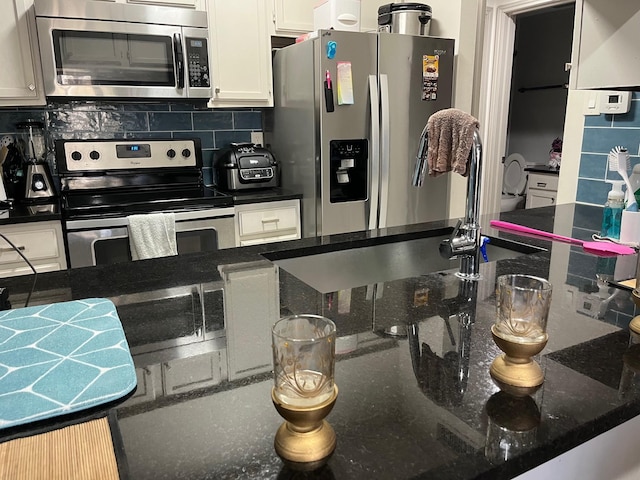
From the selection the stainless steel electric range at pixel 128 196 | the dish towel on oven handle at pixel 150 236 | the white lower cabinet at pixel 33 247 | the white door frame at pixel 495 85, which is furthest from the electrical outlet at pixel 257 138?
the white door frame at pixel 495 85

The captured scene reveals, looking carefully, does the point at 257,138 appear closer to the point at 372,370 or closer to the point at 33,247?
the point at 33,247

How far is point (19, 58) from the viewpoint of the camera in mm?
2242

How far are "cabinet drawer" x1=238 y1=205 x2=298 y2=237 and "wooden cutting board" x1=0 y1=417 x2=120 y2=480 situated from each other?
201 centimetres

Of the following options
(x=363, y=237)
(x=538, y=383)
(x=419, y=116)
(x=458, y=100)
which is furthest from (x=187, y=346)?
(x=458, y=100)

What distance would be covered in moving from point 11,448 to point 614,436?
84 centimetres

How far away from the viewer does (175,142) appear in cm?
Answer: 276

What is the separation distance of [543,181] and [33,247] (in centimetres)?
426

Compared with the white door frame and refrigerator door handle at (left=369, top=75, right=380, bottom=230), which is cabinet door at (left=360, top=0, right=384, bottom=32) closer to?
refrigerator door handle at (left=369, top=75, right=380, bottom=230)

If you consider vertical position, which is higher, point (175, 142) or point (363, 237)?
point (175, 142)

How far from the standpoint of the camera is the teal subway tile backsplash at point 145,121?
2617 mm

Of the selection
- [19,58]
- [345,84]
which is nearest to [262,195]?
[345,84]

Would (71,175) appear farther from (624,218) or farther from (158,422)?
(624,218)

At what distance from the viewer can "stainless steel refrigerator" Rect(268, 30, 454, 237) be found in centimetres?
251

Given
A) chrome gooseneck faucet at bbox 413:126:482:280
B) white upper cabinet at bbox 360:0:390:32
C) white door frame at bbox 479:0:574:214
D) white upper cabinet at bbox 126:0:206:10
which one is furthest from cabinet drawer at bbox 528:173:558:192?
chrome gooseneck faucet at bbox 413:126:482:280
